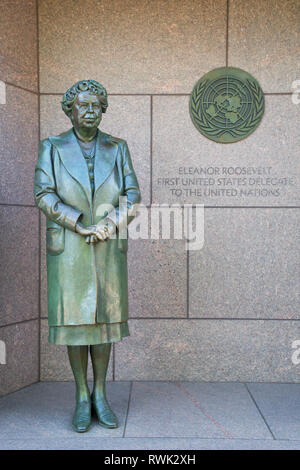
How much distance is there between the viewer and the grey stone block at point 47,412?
11.3 ft

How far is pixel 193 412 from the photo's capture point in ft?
12.7

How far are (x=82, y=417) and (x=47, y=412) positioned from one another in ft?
1.67

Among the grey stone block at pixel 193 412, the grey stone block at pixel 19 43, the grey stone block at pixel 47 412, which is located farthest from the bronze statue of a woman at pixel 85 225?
the grey stone block at pixel 19 43

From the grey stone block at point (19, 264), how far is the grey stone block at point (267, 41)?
2.54 m

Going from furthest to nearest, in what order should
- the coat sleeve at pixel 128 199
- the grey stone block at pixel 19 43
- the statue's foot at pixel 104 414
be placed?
the grey stone block at pixel 19 43
the statue's foot at pixel 104 414
the coat sleeve at pixel 128 199

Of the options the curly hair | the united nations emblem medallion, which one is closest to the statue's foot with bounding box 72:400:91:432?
the curly hair

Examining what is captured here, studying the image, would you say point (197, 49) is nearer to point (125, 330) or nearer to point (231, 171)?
point (231, 171)

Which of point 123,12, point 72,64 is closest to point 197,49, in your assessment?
point 123,12

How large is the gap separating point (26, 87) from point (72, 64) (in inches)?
20.0

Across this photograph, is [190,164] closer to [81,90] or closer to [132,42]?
[132,42]

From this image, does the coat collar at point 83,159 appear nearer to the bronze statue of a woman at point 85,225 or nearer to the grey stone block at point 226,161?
the bronze statue of a woman at point 85,225

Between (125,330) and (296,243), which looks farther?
(296,243)

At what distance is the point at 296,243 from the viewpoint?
4707 mm

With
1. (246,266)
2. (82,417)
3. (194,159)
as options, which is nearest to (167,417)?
(82,417)
